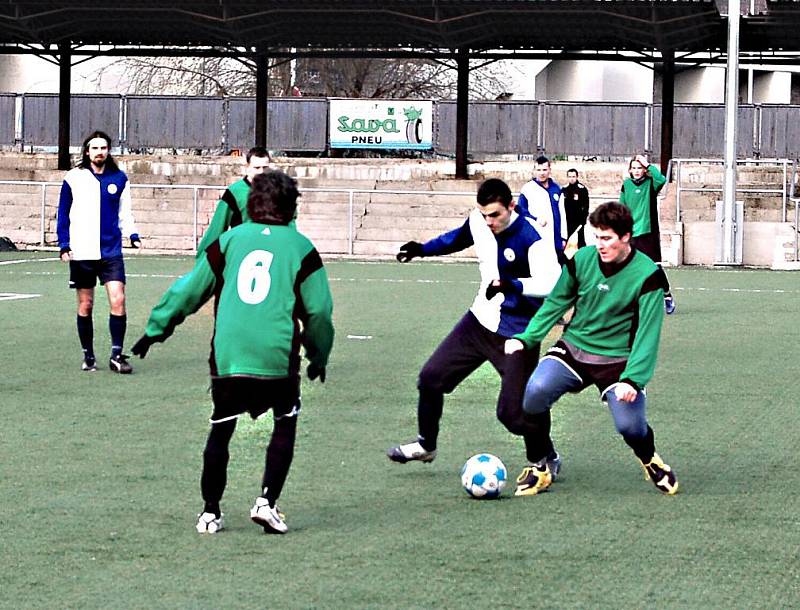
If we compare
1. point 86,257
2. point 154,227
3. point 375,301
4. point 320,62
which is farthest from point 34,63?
point 86,257

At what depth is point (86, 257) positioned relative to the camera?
508 inches

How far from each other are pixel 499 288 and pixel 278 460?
1708mm

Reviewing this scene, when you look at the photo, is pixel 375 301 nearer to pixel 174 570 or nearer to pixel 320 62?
pixel 174 570

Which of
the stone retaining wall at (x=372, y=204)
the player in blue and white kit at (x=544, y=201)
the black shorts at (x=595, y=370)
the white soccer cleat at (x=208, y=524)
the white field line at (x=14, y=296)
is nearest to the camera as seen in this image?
the white soccer cleat at (x=208, y=524)

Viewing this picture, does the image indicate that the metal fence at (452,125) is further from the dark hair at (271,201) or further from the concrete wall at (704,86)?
the dark hair at (271,201)

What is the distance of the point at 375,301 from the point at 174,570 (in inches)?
536

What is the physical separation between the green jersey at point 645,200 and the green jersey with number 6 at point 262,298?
11.6m

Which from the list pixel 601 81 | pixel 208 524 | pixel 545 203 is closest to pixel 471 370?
pixel 208 524

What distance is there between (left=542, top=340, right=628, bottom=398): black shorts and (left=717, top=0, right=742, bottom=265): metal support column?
2115cm

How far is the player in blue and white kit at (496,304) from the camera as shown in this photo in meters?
8.02

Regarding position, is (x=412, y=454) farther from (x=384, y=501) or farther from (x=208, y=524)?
(x=208, y=524)

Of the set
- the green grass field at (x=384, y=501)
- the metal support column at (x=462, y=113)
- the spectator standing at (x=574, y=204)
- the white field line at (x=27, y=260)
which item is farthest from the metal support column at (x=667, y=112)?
the green grass field at (x=384, y=501)

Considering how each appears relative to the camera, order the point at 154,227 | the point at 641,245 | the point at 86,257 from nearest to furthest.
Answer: the point at 86,257 → the point at 641,245 → the point at 154,227

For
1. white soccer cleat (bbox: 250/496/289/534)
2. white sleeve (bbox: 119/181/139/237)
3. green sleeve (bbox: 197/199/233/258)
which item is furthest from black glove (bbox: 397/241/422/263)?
white sleeve (bbox: 119/181/139/237)
